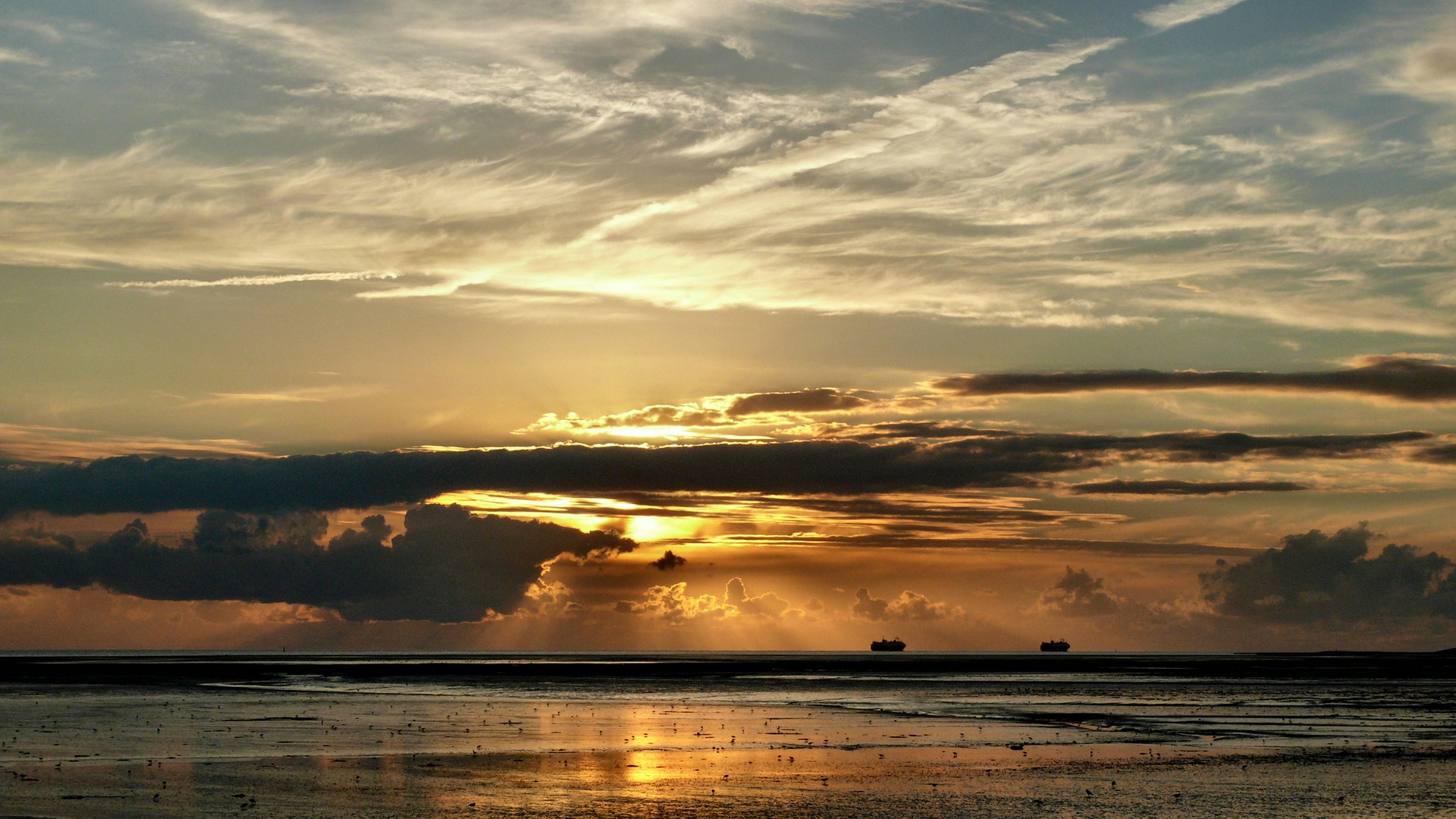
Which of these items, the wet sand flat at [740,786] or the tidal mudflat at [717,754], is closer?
the wet sand flat at [740,786]

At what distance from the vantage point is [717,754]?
149 feet

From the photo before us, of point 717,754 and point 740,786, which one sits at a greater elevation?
point 740,786

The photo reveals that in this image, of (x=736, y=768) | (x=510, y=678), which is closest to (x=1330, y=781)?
(x=736, y=768)

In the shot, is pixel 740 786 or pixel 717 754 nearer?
pixel 740 786

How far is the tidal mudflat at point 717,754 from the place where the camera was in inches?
1299

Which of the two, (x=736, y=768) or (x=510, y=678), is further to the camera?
(x=510, y=678)

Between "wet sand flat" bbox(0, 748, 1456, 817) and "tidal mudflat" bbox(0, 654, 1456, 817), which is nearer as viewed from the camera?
"wet sand flat" bbox(0, 748, 1456, 817)

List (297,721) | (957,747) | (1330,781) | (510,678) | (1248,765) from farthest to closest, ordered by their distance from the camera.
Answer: (510,678) → (297,721) → (957,747) → (1248,765) → (1330,781)

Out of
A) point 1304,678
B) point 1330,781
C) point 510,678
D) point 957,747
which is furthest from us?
point 1304,678

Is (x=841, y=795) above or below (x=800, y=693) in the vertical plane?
above

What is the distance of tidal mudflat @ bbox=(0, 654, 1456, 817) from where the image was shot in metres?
33.0

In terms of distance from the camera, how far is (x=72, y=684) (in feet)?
335

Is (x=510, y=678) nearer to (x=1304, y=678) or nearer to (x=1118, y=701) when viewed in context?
(x=1118, y=701)

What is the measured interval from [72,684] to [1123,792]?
320 feet
